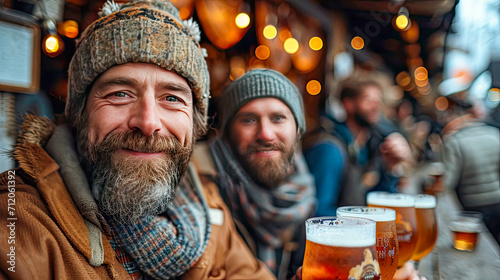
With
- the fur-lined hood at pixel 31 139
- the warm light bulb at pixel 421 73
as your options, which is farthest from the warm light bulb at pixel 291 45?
the warm light bulb at pixel 421 73

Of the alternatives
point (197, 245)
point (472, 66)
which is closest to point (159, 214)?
point (197, 245)

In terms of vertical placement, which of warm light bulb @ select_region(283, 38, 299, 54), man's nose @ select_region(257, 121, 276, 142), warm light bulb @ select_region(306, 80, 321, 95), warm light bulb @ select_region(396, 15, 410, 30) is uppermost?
warm light bulb @ select_region(396, 15, 410, 30)

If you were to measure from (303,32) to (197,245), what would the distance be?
4.93ft

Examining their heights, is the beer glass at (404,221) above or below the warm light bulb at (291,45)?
below

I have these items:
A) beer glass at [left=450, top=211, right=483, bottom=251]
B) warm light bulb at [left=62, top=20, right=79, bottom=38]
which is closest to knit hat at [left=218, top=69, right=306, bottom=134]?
warm light bulb at [left=62, top=20, right=79, bottom=38]

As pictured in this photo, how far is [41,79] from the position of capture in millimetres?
1442

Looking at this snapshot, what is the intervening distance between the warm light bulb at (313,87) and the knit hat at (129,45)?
0.93 m

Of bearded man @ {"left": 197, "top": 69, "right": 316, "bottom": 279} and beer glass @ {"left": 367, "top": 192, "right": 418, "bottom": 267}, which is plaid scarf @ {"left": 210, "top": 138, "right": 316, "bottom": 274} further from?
beer glass @ {"left": 367, "top": 192, "right": 418, "bottom": 267}

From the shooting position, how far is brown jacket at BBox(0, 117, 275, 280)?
119cm

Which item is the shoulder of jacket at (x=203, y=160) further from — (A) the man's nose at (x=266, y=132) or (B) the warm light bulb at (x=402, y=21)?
(B) the warm light bulb at (x=402, y=21)

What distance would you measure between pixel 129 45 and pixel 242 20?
A: 0.81 metres

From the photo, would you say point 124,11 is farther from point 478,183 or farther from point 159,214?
point 478,183

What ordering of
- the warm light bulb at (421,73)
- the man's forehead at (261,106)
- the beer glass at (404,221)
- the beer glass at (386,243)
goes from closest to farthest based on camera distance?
the beer glass at (386,243) < the beer glass at (404,221) < the man's forehead at (261,106) < the warm light bulb at (421,73)

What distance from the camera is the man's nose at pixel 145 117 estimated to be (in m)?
1.43
